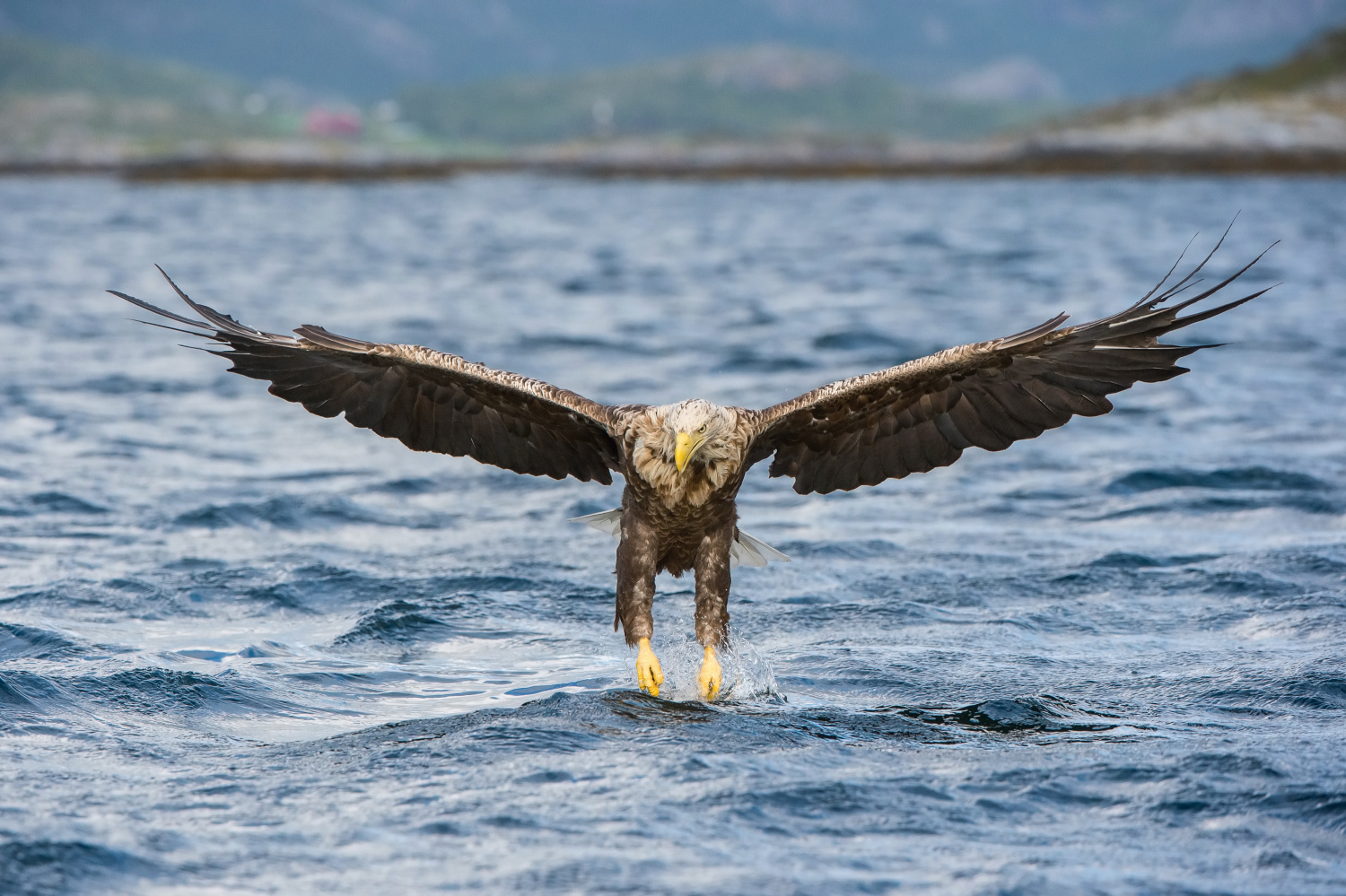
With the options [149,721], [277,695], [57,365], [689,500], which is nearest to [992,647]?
[689,500]

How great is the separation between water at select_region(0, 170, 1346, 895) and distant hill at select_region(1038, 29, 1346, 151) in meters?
60.3

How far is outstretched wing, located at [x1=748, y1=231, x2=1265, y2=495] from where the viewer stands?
7051mm

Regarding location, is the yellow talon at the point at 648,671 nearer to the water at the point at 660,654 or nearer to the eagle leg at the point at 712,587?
the water at the point at 660,654

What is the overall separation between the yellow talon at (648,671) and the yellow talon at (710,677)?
0.08 ft

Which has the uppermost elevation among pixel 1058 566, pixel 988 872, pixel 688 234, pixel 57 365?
pixel 688 234

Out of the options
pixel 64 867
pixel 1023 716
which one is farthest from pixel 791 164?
pixel 64 867

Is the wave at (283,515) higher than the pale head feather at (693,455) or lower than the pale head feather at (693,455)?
lower

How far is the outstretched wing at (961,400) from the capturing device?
7051 millimetres

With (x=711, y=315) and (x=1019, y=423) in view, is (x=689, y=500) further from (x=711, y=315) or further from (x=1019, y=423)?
(x=711, y=315)

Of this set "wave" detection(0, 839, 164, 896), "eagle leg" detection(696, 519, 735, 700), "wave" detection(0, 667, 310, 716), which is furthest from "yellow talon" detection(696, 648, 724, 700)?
"wave" detection(0, 839, 164, 896)

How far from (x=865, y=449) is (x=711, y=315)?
14220 mm

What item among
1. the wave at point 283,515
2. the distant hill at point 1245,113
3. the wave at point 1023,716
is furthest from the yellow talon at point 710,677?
the distant hill at point 1245,113

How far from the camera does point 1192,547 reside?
10047mm

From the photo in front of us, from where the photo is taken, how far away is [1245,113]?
81.2m
